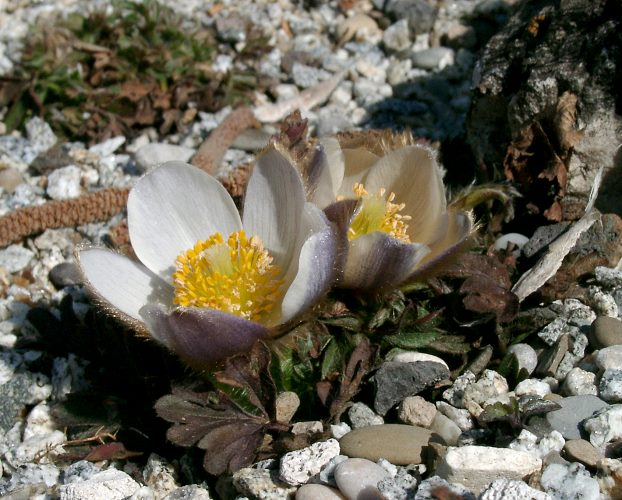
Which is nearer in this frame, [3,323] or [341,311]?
[341,311]

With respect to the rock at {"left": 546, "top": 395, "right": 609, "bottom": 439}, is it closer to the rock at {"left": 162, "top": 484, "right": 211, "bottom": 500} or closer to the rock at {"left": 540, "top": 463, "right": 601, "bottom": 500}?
the rock at {"left": 540, "top": 463, "right": 601, "bottom": 500}

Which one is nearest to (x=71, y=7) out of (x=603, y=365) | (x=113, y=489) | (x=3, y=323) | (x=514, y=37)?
(x=3, y=323)

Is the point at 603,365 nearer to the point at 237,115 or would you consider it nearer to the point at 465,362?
the point at 465,362

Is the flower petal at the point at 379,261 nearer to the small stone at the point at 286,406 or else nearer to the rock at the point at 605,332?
the small stone at the point at 286,406

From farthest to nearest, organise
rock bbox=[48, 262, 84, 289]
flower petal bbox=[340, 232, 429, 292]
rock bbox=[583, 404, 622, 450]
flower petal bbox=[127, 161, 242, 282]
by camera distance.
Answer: rock bbox=[48, 262, 84, 289], flower petal bbox=[127, 161, 242, 282], flower petal bbox=[340, 232, 429, 292], rock bbox=[583, 404, 622, 450]

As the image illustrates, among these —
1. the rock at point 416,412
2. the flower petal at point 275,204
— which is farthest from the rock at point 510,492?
the flower petal at point 275,204

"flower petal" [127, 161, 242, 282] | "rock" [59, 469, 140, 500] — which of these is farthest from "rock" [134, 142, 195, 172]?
"rock" [59, 469, 140, 500]
